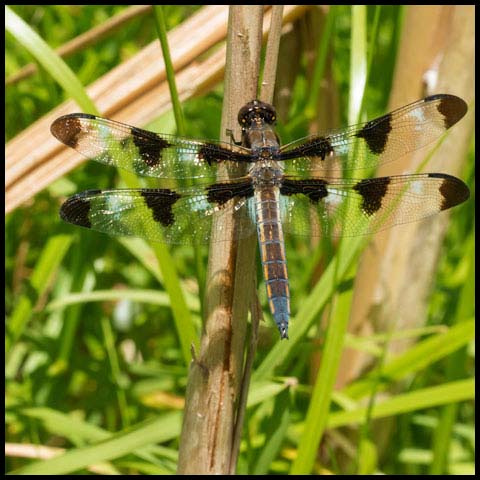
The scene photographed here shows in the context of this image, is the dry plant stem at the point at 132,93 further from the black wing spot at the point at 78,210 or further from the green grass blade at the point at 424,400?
the green grass blade at the point at 424,400

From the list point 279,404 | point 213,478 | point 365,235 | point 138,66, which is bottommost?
point 213,478

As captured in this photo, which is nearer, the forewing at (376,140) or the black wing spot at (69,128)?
the black wing spot at (69,128)

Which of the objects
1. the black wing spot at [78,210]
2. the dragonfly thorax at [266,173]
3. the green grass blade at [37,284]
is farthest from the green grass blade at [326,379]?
the green grass blade at [37,284]

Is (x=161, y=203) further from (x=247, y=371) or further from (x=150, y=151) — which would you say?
(x=247, y=371)

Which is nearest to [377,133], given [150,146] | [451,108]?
[451,108]

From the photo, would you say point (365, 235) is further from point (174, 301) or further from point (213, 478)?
point (213, 478)

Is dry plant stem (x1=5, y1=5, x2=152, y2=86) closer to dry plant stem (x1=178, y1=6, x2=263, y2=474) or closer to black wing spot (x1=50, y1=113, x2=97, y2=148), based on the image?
black wing spot (x1=50, y1=113, x2=97, y2=148)

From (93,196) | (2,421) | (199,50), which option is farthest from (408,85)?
(2,421)
